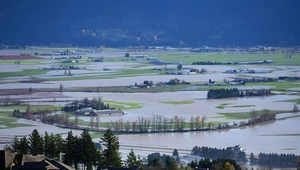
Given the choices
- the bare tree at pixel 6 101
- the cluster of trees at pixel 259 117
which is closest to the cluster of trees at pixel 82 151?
the cluster of trees at pixel 259 117

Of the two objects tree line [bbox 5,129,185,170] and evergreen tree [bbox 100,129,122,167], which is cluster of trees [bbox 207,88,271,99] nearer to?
tree line [bbox 5,129,185,170]

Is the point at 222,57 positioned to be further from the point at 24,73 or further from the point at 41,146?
the point at 41,146

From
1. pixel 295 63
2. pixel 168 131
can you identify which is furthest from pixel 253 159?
pixel 295 63

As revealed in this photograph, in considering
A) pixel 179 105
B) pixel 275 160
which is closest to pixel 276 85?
pixel 179 105

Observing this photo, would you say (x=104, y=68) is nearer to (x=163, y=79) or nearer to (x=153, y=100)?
(x=163, y=79)

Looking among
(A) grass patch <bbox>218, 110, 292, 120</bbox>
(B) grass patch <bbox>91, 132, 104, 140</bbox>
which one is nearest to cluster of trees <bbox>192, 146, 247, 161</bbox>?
(B) grass patch <bbox>91, 132, 104, 140</bbox>

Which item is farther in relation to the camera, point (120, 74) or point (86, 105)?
point (120, 74)
